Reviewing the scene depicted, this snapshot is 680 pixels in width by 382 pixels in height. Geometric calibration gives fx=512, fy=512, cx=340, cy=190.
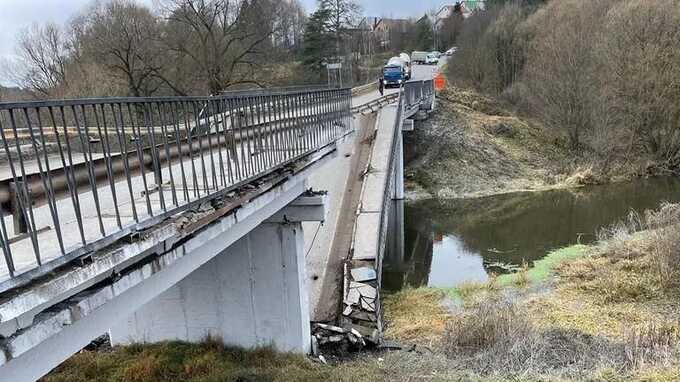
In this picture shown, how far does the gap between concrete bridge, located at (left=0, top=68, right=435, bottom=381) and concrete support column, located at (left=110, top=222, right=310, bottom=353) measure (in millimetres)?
26

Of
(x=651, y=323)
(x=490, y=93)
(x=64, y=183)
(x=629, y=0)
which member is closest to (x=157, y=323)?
(x=64, y=183)

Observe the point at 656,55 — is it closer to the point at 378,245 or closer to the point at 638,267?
the point at 638,267

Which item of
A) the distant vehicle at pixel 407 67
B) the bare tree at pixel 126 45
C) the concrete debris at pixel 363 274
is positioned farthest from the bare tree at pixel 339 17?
the concrete debris at pixel 363 274

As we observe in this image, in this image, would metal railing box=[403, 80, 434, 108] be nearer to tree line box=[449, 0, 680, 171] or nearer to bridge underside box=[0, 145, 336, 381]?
tree line box=[449, 0, 680, 171]

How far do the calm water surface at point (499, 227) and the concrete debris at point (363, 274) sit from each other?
10.2 feet

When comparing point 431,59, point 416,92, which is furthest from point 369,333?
point 431,59

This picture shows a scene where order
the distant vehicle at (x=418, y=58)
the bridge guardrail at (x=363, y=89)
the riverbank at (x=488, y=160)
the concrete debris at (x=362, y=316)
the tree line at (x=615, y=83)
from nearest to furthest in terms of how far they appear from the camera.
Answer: the concrete debris at (x=362, y=316)
the riverbank at (x=488, y=160)
the tree line at (x=615, y=83)
the bridge guardrail at (x=363, y=89)
the distant vehicle at (x=418, y=58)

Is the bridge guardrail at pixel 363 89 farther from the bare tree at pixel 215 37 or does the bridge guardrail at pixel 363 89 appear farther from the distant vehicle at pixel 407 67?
the bare tree at pixel 215 37

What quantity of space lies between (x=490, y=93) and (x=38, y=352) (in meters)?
50.6

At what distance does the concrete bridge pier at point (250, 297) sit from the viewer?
958 cm

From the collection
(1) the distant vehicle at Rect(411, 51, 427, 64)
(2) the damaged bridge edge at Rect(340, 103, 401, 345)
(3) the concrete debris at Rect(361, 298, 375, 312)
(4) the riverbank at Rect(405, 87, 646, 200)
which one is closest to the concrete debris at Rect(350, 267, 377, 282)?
(2) the damaged bridge edge at Rect(340, 103, 401, 345)

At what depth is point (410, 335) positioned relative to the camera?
11.5 meters

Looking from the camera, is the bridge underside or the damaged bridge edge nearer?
the bridge underside

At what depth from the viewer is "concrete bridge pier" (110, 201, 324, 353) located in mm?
9578
